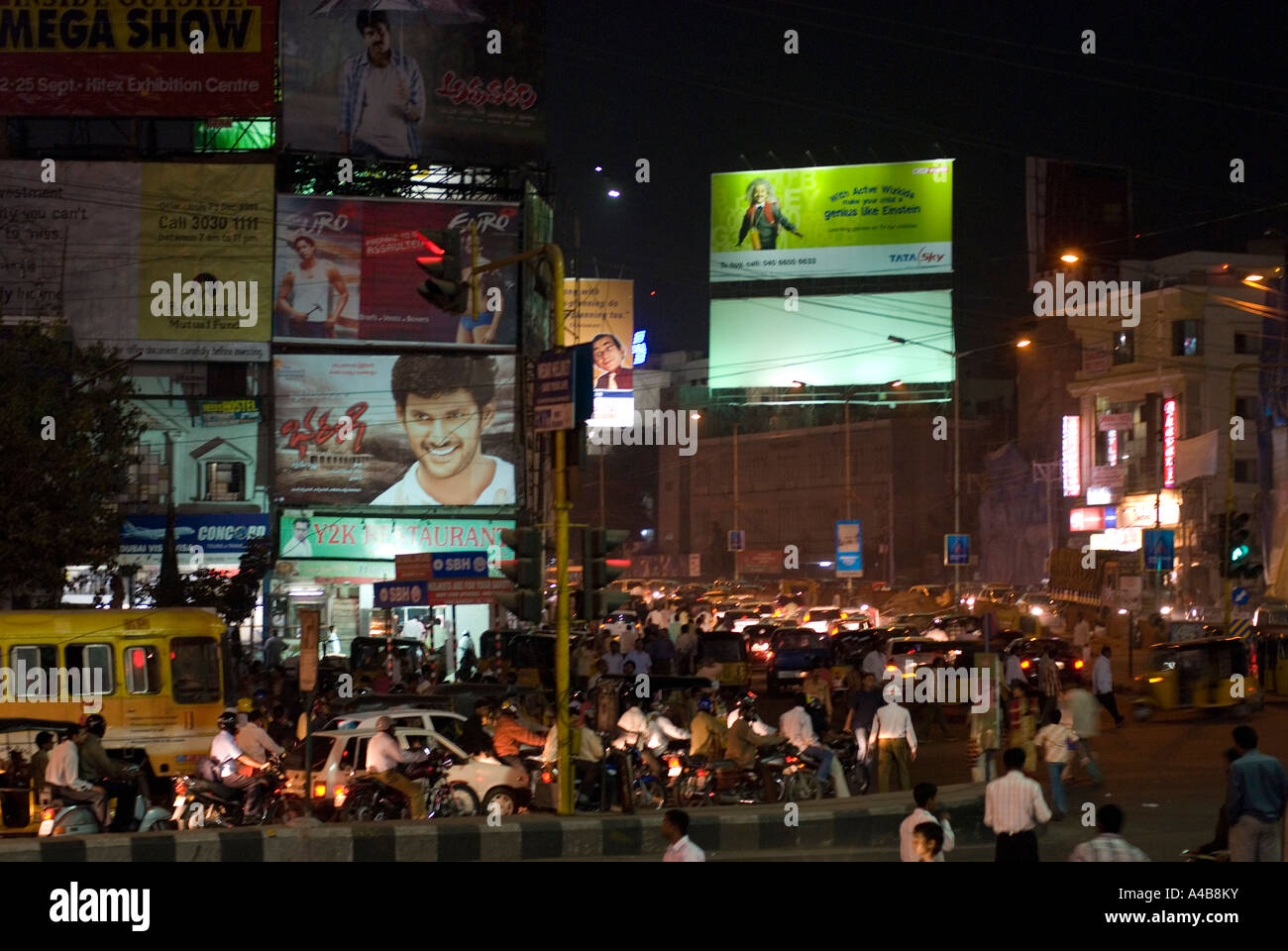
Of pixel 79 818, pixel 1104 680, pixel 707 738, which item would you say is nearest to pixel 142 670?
pixel 79 818

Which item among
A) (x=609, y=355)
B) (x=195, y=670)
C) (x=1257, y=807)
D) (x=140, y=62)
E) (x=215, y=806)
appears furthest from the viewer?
(x=609, y=355)

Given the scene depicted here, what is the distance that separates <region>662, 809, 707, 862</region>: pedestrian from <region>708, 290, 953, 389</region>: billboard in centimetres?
5130

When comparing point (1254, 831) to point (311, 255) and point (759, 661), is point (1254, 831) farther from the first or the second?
point (311, 255)

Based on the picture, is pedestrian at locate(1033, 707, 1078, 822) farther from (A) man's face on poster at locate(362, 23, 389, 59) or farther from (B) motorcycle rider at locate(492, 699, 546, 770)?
(A) man's face on poster at locate(362, 23, 389, 59)

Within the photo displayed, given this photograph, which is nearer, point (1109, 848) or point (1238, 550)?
point (1109, 848)

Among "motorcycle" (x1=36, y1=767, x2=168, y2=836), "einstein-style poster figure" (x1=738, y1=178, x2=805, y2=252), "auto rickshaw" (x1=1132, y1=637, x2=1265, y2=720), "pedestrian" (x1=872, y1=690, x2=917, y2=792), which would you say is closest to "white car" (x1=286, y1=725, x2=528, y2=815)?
"motorcycle" (x1=36, y1=767, x2=168, y2=836)

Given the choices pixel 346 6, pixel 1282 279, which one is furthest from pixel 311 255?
pixel 1282 279

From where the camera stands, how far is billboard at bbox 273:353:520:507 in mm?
44906

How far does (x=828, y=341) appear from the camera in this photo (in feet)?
196

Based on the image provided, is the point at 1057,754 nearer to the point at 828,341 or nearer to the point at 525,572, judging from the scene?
the point at 525,572

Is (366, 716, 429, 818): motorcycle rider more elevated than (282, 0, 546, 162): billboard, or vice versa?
(282, 0, 546, 162): billboard

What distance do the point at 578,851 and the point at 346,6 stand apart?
38.7 metres

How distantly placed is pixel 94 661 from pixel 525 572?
10.9m

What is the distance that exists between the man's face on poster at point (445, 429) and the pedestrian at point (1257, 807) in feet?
120
